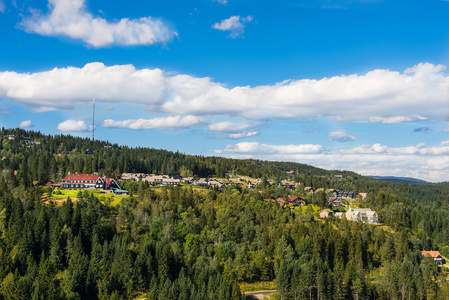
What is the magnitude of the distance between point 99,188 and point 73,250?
47170 mm

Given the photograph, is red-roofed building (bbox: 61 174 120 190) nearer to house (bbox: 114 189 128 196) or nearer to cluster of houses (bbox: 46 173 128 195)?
cluster of houses (bbox: 46 173 128 195)

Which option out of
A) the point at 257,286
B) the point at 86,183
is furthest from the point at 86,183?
the point at 257,286

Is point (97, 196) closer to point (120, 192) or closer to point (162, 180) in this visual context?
point (120, 192)

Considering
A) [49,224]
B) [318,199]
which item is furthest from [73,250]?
[318,199]

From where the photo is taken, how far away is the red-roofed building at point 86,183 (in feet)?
377

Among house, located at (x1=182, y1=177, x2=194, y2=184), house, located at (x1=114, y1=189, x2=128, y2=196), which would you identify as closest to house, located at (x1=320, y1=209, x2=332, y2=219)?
house, located at (x1=182, y1=177, x2=194, y2=184)

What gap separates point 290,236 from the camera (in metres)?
92.3

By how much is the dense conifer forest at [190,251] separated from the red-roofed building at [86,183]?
11247 mm

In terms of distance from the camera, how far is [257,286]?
75.8 metres

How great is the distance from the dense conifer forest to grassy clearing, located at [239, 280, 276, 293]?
5.06 feet

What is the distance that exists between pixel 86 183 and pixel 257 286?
230 ft

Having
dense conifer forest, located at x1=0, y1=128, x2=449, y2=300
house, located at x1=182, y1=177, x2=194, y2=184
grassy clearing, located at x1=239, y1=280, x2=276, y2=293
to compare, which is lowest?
grassy clearing, located at x1=239, y1=280, x2=276, y2=293

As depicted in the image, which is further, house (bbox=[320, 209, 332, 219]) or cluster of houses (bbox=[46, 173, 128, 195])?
house (bbox=[320, 209, 332, 219])

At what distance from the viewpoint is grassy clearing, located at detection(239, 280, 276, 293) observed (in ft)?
242
